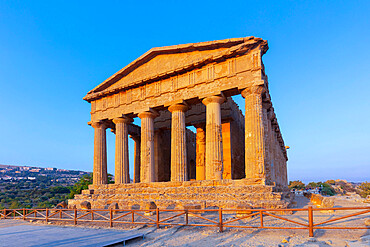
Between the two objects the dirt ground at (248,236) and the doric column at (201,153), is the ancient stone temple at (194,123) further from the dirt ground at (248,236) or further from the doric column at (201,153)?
the dirt ground at (248,236)

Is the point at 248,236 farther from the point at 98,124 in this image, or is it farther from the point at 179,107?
the point at 98,124

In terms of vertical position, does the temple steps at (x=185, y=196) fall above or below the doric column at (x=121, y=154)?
below

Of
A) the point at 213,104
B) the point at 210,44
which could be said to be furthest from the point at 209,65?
the point at 213,104

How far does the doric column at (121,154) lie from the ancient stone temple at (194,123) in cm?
7

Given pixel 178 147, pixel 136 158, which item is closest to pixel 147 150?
pixel 178 147

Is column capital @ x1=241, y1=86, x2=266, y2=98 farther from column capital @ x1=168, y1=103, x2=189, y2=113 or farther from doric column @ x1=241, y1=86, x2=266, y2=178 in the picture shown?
column capital @ x1=168, y1=103, x2=189, y2=113

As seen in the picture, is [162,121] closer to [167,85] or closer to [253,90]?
[167,85]

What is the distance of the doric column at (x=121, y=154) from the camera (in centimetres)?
1986

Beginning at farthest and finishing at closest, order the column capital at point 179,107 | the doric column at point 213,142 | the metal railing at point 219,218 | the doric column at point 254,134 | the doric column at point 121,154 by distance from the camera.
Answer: the doric column at point 121,154, the column capital at point 179,107, the doric column at point 213,142, the doric column at point 254,134, the metal railing at point 219,218

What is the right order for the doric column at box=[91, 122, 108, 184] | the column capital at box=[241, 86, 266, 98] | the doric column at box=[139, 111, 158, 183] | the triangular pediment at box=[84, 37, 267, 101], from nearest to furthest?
the column capital at box=[241, 86, 266, 98], the triangular pediment at box=[84, 37, 267, 101], the doric column at box=[139, 111, 158, 183], the doric column at box=[91, 122, 108, 184]

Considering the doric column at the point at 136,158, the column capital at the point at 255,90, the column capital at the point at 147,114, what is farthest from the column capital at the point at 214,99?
the doric column at the point at 136,158

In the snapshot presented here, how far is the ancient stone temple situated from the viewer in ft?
47.1

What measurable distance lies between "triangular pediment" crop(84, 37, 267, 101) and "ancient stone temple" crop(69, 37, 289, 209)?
63 millimetres

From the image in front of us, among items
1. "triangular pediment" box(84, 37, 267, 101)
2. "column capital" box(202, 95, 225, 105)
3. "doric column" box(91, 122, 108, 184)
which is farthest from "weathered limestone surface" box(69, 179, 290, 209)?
"triangular pediment" box(84, 37, 267, 101)
